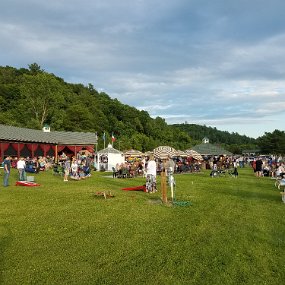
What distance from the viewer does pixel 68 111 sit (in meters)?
80.7

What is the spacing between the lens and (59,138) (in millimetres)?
46312

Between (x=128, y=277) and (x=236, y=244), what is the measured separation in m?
3.03

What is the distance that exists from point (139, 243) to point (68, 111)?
246 feet

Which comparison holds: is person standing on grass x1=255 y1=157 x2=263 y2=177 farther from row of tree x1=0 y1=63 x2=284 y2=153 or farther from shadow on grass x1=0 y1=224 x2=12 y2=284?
row of tree x1=0 y1=63 x2=284 y2=153

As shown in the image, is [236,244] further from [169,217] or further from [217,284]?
[169,217]

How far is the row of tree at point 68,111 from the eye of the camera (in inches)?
2749

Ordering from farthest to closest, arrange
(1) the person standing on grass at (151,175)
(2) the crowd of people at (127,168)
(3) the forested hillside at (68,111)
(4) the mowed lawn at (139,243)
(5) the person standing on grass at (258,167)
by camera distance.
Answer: (3) the forested hillside at (68,111) < (5) the person standing on grass at (258,167) < (2) the crowd of people at (127,168) < (1) the person standing on grass at (151,175) < (4) the mowed lawn at (139,243)

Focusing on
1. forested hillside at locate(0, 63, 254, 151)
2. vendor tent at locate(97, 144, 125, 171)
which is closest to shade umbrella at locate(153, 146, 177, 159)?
vendor tent at locate(97, 144, 125, 171)

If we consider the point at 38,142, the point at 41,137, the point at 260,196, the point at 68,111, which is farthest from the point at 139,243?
the point at 68,111

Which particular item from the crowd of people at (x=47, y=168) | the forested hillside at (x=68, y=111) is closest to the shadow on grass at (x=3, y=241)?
the crowd of people at (x=47, y=168)

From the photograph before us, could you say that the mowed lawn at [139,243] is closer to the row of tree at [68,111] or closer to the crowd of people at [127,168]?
the crowd of people at [127,168]

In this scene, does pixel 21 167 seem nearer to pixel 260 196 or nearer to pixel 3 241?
pixel 260 196

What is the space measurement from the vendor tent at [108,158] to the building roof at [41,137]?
31.8 ft

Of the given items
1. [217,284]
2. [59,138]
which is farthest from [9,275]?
[59,138]
